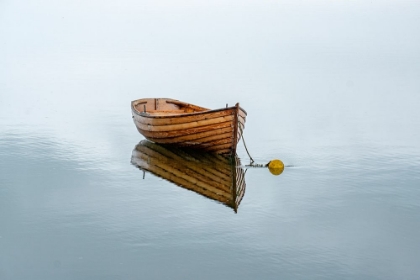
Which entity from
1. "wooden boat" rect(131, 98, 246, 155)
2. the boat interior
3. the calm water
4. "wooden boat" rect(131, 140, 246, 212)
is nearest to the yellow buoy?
the calm water

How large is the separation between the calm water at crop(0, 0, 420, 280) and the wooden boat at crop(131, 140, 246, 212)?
1.30ft

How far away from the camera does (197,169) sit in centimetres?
2102

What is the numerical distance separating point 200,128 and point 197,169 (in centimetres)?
151

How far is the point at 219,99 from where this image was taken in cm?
3606

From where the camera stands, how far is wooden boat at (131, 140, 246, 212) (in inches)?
746

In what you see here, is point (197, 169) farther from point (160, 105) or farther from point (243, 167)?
point (160, 105)

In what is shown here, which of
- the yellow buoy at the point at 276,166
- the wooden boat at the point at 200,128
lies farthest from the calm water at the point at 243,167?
the wooden boat at the point at 200,128

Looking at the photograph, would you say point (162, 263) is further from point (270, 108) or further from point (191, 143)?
point (270, 108)

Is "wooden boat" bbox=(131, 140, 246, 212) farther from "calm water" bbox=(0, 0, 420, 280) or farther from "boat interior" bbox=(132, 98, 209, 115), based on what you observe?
"boat interior" bbox=(132, 98, 209, 115)

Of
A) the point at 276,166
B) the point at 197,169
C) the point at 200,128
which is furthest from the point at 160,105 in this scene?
the point at 276,166

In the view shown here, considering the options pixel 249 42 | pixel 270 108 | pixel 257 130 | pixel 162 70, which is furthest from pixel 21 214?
pixel 249 42

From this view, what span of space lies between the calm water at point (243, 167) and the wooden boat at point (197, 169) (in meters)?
0.40

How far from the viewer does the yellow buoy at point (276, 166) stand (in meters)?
21.0

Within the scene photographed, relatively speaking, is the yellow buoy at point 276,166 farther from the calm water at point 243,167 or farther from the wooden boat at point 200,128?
the wooden boat at point 200,128
